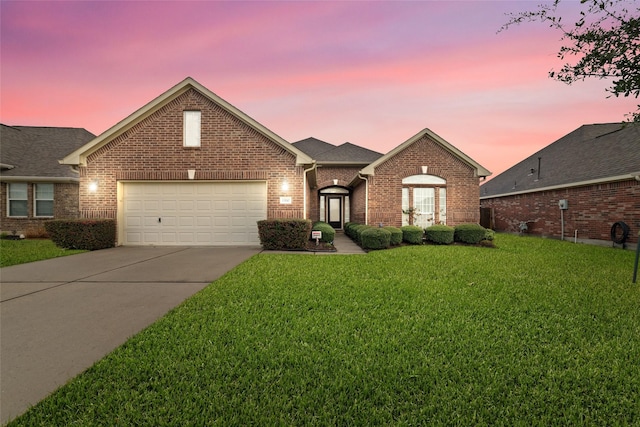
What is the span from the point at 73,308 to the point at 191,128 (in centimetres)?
861

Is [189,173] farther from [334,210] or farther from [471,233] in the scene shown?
[471,233]

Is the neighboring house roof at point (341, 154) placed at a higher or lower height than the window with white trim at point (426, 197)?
higher

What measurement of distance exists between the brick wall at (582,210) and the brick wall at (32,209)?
1013 inches

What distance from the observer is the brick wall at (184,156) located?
10930mm

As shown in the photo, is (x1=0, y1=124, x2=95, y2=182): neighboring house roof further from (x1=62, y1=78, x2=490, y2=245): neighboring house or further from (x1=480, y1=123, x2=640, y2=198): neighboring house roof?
(x1=480, y1=123, x2=640, y2=198): neighboring house roof

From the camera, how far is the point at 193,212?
11086mm

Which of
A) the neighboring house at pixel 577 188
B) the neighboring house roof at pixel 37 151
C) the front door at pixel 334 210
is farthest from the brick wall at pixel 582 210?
the neighboring house roof at pixel 37 151

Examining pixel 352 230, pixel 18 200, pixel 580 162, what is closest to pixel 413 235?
pixel 352 230

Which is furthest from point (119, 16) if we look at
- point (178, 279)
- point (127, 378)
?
point (127, 378)

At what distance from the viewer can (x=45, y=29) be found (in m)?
9.77

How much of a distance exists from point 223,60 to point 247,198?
6.71 m

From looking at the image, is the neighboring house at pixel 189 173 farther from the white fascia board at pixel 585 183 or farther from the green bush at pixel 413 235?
the white fascia board at pixel 585 183

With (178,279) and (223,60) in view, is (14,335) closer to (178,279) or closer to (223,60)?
(178,279)

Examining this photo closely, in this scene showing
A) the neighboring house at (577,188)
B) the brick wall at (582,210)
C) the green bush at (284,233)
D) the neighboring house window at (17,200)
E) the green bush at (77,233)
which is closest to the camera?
the green bush at (77,233)
